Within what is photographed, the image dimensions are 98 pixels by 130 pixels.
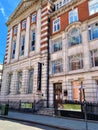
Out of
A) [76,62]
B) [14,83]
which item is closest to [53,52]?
[76,62]

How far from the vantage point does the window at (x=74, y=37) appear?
20306 mm

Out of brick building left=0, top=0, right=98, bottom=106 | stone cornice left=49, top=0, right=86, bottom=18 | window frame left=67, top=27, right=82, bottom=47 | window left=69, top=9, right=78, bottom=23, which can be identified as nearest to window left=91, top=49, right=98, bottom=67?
brick building left=0, top=0, right=98, bottom=106

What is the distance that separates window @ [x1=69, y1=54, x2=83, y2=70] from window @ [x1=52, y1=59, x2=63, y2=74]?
1.75 meters

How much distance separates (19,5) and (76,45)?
60.5 ft

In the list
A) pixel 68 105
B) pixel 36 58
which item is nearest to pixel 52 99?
pixel 68 105

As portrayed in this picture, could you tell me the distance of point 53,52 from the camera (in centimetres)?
2283

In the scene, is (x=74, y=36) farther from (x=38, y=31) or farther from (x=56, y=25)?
(x=38, y=31)

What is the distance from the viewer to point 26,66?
2559 cm

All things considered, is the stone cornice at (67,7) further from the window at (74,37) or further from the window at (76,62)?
the window at (76,62)

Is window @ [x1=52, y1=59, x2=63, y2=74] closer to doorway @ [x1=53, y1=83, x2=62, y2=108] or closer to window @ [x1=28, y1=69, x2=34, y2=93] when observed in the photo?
doorway @ [x1=53, y1=83, x2=62, y2=108]

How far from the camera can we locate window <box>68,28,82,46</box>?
20306 millimetres

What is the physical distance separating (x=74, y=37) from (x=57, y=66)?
4922mm

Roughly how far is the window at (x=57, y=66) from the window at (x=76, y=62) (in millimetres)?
1753

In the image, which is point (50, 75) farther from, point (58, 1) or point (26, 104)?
point (58, 1)
